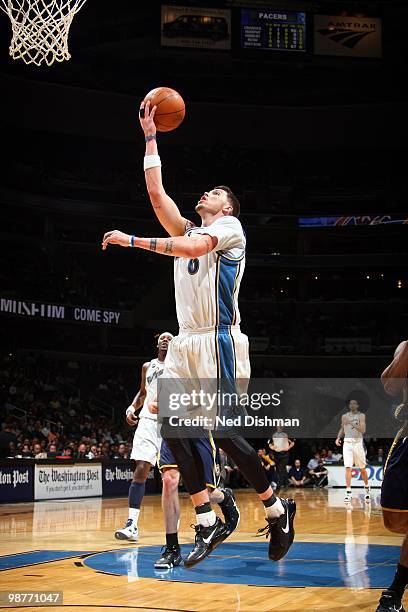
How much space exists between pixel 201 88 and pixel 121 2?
7009 millimetres

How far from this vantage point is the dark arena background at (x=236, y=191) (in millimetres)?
25500

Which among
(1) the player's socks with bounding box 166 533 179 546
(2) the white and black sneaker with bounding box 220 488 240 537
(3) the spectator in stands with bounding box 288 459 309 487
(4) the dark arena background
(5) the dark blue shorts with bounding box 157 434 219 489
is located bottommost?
(3) the spectator in stands with bounding box 288 459 309 487

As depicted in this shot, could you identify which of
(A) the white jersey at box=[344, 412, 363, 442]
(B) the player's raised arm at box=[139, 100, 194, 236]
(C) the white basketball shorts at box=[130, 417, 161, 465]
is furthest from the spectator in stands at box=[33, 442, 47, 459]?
(B) the player's raised arm at box=[139, 100, 194, 236]

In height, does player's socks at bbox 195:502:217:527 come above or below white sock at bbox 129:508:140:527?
above

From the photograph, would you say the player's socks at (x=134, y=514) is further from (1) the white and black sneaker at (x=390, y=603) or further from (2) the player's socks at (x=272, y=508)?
(1) the white and black sneaker at (x=390, y=603)

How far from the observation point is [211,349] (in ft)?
17.7

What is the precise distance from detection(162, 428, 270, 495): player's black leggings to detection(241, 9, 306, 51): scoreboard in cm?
2183

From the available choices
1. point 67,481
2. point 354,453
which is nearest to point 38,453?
point 67,481

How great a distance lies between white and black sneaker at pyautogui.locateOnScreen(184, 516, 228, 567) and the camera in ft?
17.3

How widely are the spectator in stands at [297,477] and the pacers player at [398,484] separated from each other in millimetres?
18539

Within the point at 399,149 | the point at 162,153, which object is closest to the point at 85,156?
the point at 162,153

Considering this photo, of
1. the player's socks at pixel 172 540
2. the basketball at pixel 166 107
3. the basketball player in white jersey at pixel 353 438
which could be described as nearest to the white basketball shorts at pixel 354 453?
the basketball player in white jersey at pixel 353 438

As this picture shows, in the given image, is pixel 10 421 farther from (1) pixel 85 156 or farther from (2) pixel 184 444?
(2) pixel 184 444

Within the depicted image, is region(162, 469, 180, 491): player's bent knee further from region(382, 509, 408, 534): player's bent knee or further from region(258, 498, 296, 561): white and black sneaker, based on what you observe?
region(382, 509, 408, 534): player's bent knee
